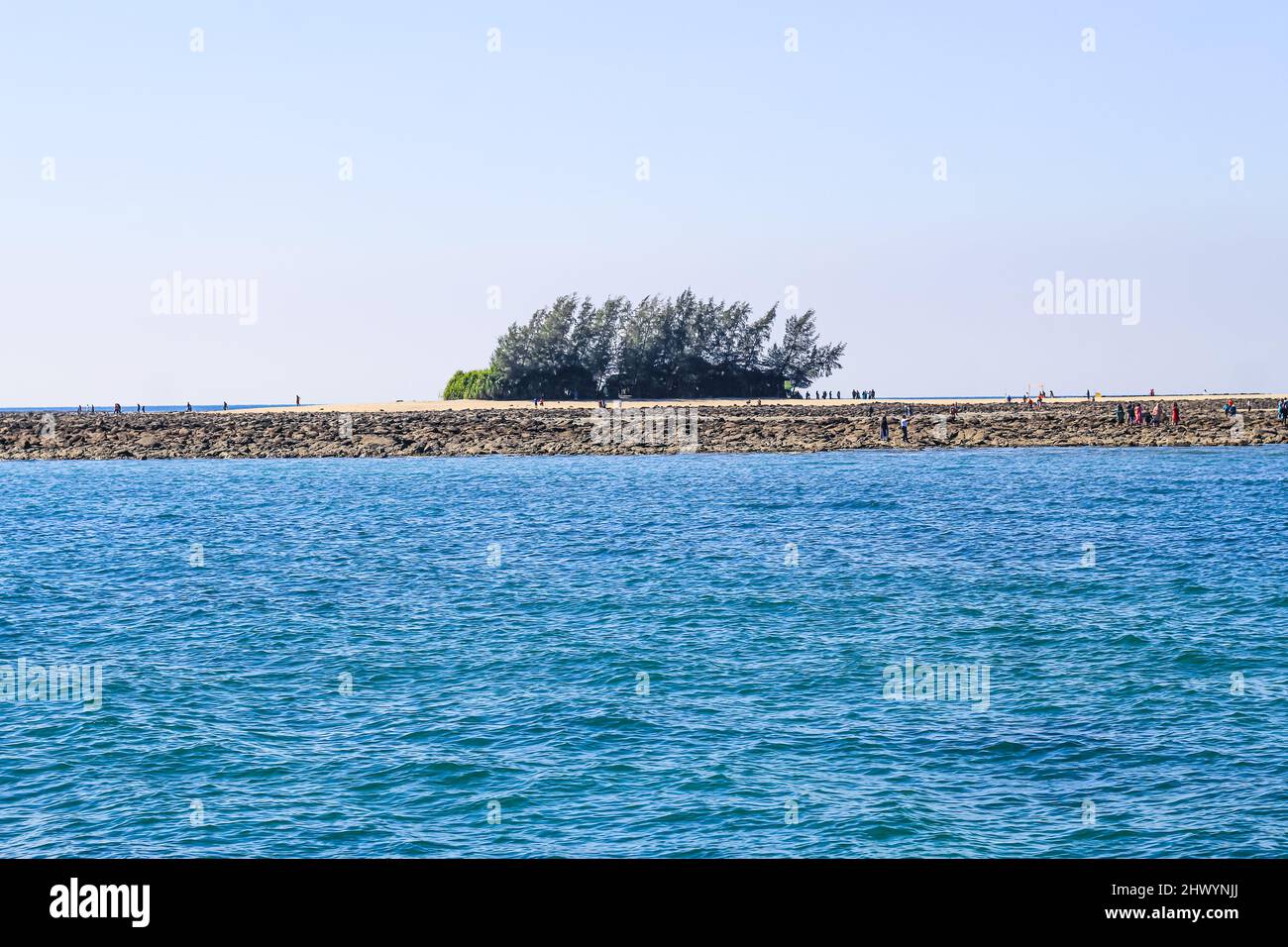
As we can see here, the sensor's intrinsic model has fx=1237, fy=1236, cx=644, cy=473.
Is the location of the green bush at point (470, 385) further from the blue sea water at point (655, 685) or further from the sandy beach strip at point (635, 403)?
the blue sea water at point (655, 685)

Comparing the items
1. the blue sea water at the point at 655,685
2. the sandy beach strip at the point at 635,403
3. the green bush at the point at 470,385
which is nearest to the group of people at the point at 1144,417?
the sandy beach strip at the point at 635,403

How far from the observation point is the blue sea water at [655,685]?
1806 centimetres

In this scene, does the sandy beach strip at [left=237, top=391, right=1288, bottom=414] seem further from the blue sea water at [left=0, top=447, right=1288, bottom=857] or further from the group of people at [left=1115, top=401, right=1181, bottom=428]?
the blue sea water at [left=0, top=447, right=1288, bottom=857]

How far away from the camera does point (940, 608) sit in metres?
37.3

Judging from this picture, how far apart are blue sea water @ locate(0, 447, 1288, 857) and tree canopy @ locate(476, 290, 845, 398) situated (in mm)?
107315

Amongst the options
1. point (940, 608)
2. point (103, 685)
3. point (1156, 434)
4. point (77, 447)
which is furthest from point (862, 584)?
point (77, 447)

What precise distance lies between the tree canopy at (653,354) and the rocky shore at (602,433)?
102 feet

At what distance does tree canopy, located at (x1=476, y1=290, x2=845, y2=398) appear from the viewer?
556 ft

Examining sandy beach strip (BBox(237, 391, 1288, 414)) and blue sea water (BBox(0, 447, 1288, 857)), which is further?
sandy beach strip (BBox(237, 391, 1288, 414))

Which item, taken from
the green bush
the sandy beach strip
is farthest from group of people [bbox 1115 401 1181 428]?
the green bush

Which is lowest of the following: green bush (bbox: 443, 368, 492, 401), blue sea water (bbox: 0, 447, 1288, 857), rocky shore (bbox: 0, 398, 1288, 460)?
blue sea water (bbox: 0, 447, 1288, 857)
